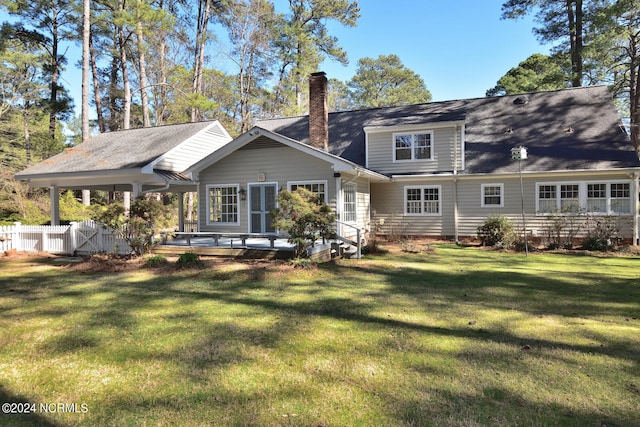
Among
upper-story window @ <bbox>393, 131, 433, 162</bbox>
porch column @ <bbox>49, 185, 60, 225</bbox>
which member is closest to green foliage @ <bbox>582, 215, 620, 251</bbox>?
upper-story window @ <bbox>393, 131, 433, 162</bbox>

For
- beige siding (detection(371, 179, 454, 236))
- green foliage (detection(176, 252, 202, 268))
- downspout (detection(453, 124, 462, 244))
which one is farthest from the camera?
beige siding (detection(371, 179, 454, 236))

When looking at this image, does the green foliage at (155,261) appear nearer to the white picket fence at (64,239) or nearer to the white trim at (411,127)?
the white picket fence at (64,239)

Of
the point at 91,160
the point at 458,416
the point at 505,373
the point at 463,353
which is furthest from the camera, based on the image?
the point at 91,160

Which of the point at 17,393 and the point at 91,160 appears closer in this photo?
the point at 17,393

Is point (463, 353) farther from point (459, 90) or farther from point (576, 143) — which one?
point (459, 90)

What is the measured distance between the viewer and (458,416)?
304 cm

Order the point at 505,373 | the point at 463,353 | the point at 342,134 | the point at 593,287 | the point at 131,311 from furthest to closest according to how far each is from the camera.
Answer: the point at 342,134
the point at 593,287
the point at 131,311
the point at 463,353
the point at 505,373

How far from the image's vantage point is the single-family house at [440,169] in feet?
44.3

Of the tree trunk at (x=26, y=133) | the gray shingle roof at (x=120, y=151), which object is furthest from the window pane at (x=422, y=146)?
the tree trunk at (x=26, y=133)

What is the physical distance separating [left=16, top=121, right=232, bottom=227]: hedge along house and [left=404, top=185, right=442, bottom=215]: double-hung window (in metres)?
9.13

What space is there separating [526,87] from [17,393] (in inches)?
1428

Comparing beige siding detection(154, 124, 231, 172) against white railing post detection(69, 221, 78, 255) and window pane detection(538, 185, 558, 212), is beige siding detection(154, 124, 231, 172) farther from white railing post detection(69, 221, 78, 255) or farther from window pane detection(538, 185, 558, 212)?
window pane detection(538, 185, 558, 212)

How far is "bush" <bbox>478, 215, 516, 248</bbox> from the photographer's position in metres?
13.6

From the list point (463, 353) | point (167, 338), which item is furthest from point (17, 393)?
point (463, 353)
